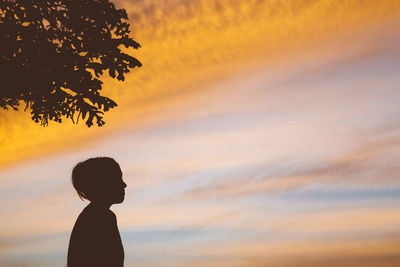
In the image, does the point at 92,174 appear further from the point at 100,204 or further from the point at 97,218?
the point at 97,218

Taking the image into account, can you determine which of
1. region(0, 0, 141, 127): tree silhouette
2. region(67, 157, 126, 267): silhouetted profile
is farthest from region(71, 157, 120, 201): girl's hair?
region(0, 0, 141, 127): tree silhouette

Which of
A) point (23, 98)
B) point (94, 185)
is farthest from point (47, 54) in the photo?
point (94, 185)

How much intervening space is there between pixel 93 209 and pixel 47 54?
10.6 meters

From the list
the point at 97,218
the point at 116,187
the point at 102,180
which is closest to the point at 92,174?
the point at 102,180

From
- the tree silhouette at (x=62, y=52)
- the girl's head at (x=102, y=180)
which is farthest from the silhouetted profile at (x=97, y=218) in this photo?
the tree silhouette at (x=62, y=52)

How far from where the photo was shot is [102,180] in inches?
230

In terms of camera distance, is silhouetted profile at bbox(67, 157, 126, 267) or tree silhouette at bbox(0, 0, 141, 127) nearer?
silhouetted profile at bbox(67, 157, 126, 267)

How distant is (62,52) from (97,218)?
10819 millimetres

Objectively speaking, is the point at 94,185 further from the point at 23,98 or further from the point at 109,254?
the point at 23,98

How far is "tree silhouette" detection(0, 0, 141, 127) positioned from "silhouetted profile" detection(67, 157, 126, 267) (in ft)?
31.0

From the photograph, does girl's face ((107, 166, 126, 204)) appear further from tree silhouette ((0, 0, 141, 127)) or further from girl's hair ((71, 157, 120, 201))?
tree silhouette ((0, 0, 141, 127))

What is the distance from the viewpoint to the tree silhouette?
15344 millimetres

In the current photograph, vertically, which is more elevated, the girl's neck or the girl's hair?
the girl's hair

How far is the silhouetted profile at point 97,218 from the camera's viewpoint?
5.66m
